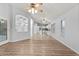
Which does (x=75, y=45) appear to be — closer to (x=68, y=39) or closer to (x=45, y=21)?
(x=68, y=39)

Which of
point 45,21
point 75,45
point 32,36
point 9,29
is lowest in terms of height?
point 75,45

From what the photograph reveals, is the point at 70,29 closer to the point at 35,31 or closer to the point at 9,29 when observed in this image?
the point at 35,31

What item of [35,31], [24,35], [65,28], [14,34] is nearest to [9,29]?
[14,34]

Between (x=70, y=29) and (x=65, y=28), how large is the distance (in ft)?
0.73

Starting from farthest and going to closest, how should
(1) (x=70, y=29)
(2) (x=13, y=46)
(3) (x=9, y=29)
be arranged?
(1) (x=70, y=29) < (3) (x=9, y=29) < (2) (x=13, y=46)

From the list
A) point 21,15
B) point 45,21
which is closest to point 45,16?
point 45,21

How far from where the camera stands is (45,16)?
2.64 m

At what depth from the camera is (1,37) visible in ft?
9.14

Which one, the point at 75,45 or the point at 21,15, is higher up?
the point at 21,15

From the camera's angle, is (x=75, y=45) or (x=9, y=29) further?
(x=75, y=45)

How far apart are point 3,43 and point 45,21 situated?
1044mm

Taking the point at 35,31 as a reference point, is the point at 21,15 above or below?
above

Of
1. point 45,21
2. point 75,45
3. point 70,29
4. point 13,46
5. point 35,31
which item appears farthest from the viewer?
point 70,29

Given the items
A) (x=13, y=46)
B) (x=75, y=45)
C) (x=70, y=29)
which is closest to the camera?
(x=13, y=46)
